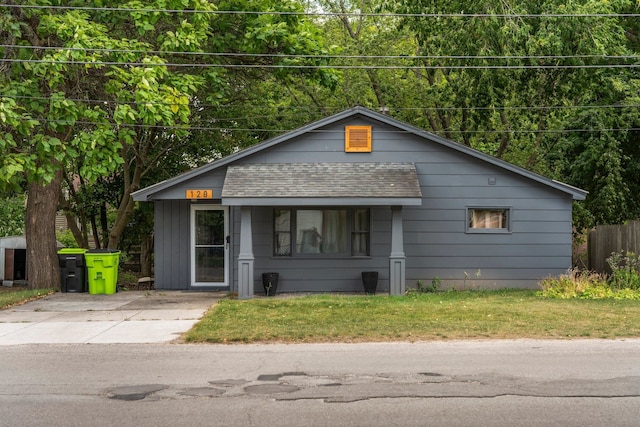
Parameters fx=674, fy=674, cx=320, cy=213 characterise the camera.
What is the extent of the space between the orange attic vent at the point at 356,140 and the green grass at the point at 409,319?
398cm

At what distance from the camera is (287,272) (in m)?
16.9

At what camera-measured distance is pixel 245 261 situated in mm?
15453

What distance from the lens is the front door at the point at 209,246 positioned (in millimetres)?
18031

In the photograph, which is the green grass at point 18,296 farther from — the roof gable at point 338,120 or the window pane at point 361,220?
the window pane at point 361,220

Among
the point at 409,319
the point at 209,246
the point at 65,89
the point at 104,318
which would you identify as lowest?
the point at 104,318

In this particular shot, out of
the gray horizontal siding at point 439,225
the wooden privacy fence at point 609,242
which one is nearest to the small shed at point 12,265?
the gray horizontal siding at point 439,225

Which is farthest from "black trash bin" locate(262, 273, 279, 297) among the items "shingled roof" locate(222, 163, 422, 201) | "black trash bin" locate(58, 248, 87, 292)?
"black trash bin" locate(58, 248, 87, 292)

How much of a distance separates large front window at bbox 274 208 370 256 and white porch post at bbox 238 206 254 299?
4.86ft

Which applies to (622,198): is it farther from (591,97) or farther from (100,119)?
(100,119)

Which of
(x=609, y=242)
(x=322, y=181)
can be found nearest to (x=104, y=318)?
(x=322, y=181)

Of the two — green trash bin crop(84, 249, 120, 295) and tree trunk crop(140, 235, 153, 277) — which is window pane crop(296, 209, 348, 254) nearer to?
green trash bin crop(84, 249, 120, 295)

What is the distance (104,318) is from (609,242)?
1342 centimetres

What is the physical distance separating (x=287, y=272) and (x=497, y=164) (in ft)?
19.4

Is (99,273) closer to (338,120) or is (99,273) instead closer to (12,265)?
(12,265)
